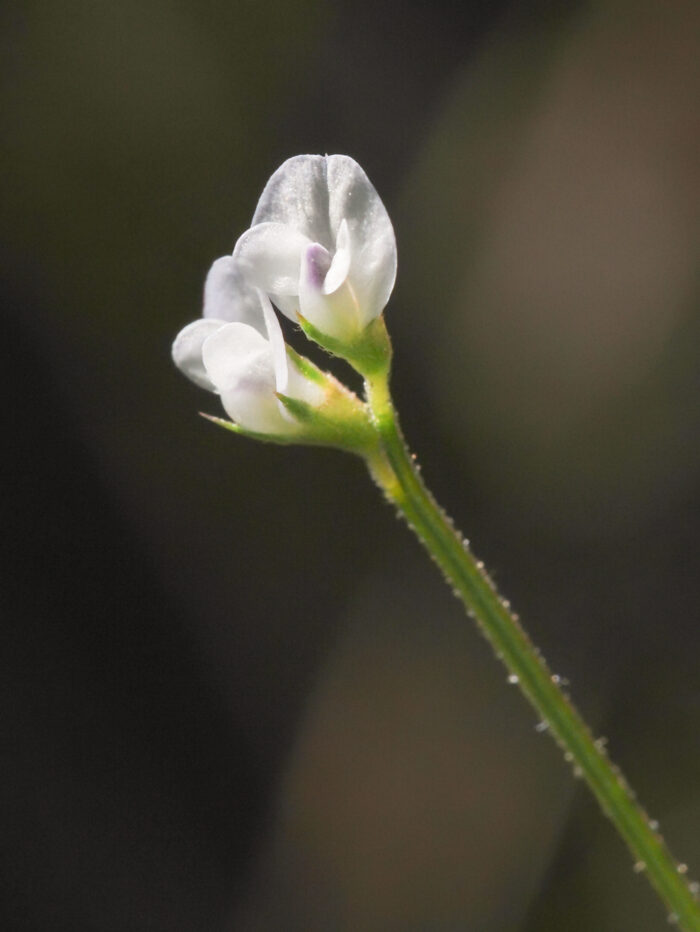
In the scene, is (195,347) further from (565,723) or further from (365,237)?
(565,723)

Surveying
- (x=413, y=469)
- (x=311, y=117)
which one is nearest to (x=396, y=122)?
(x=311, y=117)

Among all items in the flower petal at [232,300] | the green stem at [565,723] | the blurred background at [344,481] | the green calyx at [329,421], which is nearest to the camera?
the green stem at [565,723]

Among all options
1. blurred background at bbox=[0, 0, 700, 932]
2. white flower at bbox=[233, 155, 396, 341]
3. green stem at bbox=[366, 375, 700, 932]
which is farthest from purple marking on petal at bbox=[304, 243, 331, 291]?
blurred background at bbox=[0, 0, 700, 932]

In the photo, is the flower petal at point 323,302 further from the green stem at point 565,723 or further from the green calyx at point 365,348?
the green stem at point 565,723

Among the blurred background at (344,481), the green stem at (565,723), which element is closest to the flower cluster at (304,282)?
the green stem at (565,723)

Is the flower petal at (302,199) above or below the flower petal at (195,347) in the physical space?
above

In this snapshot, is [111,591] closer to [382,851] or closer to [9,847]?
[9,847]

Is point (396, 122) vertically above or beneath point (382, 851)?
above

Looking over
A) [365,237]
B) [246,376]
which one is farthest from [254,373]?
[365,237]
